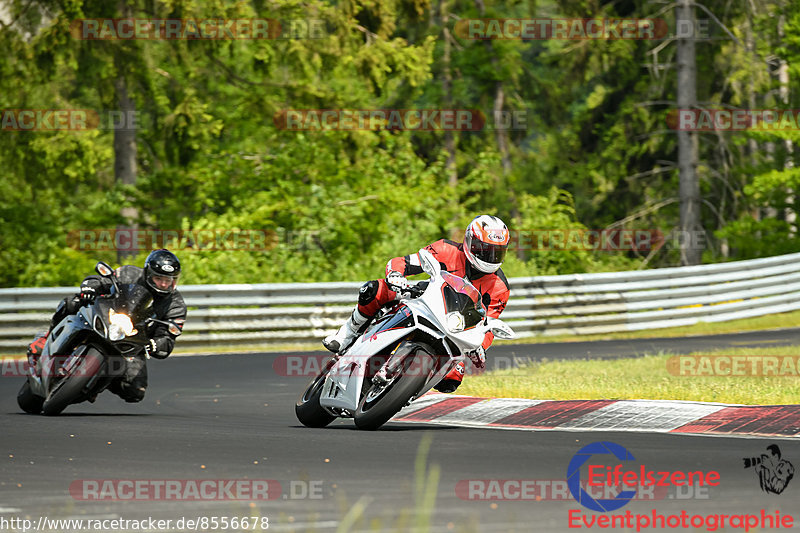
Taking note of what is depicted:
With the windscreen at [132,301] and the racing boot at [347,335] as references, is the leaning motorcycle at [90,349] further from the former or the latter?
the racing boot at [347,335]

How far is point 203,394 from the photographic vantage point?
1312cm

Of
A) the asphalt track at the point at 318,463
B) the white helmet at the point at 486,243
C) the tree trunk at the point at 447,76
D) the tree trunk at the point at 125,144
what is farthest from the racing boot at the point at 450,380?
the tree trunk at the point at 447,76

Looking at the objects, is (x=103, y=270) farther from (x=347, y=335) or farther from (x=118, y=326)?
(x=347, y=335)

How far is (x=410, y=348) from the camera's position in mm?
8844

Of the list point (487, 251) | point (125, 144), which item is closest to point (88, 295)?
point (487, 251)

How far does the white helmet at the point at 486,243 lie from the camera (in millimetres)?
9555

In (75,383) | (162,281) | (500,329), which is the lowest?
(75,383)

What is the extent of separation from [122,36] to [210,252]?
17.5 ft

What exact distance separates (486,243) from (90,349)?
3.73 metres

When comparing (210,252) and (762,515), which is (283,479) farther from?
(210,252)

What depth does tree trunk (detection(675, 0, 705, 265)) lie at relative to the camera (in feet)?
89.8

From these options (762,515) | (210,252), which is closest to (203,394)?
(762,515)

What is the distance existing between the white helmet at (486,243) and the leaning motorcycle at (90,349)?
3170 mm

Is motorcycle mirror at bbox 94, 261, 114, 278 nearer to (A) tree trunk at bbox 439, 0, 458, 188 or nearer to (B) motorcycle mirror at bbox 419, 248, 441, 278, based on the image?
(B) motorcycle mirror at bbox 419, 248, 441, 278
